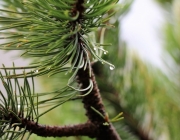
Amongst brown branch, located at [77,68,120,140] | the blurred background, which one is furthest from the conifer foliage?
the blurred background

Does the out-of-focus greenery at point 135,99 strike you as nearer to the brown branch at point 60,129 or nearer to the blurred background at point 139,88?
the blurred background at point 139,88

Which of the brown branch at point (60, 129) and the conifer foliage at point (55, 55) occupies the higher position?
the conifer foliage at point (55, 55)

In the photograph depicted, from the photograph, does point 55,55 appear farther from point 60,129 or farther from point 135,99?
point 135,99

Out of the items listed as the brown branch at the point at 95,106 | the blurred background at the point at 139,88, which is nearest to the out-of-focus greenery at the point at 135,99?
the blurred background at the point at 139,88

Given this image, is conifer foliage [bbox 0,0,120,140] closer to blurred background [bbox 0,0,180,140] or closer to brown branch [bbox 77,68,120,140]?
brown branch [bbox 77,68,120,140]

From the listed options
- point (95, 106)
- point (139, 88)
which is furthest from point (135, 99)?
point (95, 106)

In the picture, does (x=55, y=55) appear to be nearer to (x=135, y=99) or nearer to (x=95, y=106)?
(x=95, y=106)

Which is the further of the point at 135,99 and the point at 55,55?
the point at 135,99

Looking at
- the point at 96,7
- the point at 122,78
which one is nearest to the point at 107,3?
the point at 96,7

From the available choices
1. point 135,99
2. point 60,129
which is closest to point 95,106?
point 60,129

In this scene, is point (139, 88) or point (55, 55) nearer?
point (55, 55)
